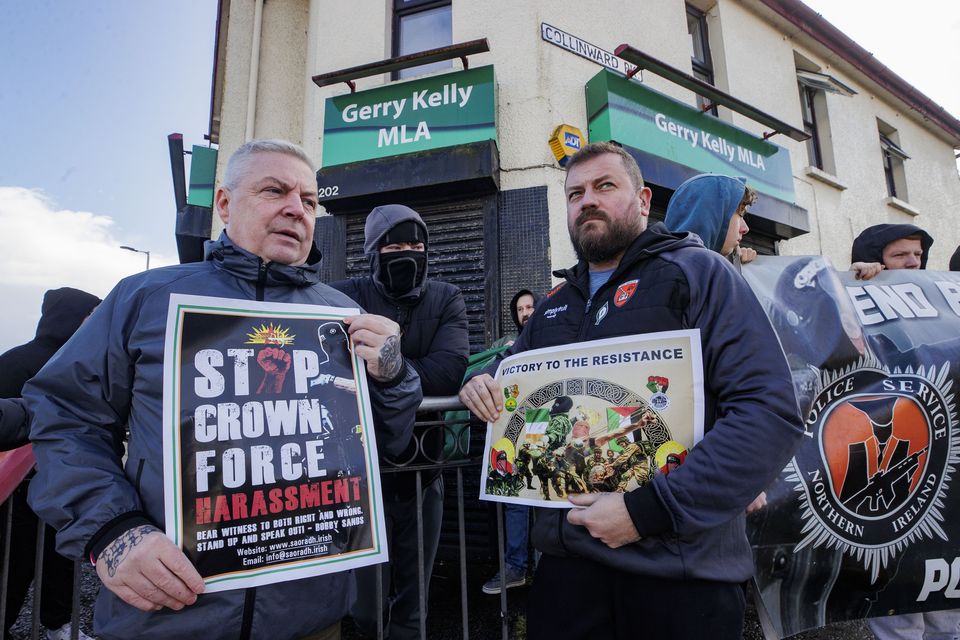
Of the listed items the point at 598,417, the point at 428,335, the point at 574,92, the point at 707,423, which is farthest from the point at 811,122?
the point at 598,417

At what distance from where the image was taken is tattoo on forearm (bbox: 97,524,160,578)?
99 cm

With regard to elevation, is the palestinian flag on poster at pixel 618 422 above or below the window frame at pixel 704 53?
below

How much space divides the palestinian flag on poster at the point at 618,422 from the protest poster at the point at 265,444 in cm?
65

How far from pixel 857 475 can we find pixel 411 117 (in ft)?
15.0

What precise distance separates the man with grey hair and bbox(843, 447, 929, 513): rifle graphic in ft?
5.69

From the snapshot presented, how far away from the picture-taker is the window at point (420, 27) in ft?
18.4

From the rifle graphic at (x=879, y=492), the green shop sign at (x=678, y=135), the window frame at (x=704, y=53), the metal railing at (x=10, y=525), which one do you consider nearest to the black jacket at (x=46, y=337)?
the metal railing at (x=10, y=525)

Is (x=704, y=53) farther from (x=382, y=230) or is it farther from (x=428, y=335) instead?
(x=428, y=335)

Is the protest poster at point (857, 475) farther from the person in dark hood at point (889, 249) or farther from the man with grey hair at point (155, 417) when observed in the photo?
the man with grey hair at point (155, 417)

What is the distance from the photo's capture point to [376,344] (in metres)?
1.36

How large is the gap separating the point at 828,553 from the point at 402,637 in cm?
Answer: 180

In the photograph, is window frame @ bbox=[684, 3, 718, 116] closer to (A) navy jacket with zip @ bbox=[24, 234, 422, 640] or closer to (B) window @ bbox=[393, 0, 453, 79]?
(B) window @ bbox=[393, 0, 453, 79]

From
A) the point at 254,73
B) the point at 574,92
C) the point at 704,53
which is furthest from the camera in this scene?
the point at 704,53

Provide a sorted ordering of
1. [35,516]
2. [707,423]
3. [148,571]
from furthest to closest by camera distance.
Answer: [35,516] → [707,423] → [148,571]
